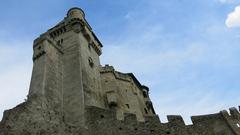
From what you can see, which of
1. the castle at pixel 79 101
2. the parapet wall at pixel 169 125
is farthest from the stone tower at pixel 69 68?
the parapet wall at pixel 169 125

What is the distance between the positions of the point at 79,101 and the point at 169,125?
730 centimetres

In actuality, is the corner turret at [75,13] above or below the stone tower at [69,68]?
above

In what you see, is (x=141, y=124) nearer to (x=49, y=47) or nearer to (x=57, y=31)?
(x=49, y=47)

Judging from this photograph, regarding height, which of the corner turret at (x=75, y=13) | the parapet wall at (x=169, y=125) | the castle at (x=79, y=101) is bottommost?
the parapet wall at (x=169, y=125)

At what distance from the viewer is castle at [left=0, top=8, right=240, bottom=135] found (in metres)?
19.3

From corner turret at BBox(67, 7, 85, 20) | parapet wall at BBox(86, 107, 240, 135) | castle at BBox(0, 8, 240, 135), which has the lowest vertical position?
parapet wall at BBox(86, 107, 240, 135)

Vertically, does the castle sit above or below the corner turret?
below

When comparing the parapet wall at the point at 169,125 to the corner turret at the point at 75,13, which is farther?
the corner turret at the point at 75,13

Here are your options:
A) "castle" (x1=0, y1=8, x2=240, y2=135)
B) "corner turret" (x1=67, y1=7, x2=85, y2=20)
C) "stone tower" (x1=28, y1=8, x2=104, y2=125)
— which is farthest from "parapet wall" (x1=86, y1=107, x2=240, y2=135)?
"corner turret" (x1=67, y1=7, x2=85, y2=20)

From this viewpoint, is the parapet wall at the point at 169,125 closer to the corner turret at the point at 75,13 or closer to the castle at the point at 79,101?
the castle at the point at 79,101

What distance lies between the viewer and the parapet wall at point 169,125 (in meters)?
19.1

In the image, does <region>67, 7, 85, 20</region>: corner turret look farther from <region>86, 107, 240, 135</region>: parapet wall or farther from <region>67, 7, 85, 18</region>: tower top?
<region>86, 107, 240, 135</region>: parapet wall

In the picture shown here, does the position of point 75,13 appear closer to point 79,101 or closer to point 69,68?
point 69,68

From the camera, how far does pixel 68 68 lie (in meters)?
26.1
